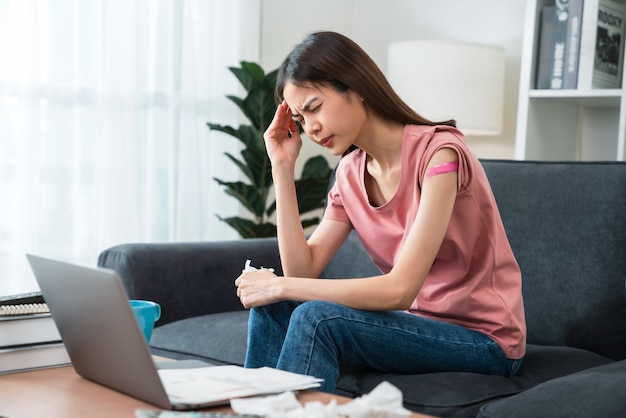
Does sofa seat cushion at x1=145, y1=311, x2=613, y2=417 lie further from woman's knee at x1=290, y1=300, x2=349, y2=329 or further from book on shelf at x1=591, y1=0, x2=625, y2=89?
book on shelf at x1=591, y1=0, x2=625, y2=89

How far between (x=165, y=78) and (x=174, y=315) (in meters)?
1.21

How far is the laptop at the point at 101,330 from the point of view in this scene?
1.06 metres

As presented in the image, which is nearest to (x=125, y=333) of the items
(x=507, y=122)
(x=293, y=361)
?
(x=293, y=361)

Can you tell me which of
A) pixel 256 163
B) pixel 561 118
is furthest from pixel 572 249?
pixel 256 163

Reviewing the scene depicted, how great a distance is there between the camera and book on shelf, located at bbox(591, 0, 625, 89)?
2689mm

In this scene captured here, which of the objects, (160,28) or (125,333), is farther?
(160,28)

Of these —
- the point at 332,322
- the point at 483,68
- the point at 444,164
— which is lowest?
the point at 332,322

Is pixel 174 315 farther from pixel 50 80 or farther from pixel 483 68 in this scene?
pixel 483 68

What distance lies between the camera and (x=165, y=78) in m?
3.19

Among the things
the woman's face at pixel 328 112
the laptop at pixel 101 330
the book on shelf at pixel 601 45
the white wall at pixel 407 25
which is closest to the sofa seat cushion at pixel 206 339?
the woman's face at pixel 328 112

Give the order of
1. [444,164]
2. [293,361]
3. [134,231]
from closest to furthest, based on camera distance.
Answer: [293,361] → [444,164] → [134,231]

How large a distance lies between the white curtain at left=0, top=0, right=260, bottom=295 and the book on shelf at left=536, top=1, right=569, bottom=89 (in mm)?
1208

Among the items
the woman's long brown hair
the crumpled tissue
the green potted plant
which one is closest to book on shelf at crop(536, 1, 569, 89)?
the green potted plant

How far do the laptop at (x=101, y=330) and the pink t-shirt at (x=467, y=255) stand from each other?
2.05 ft
